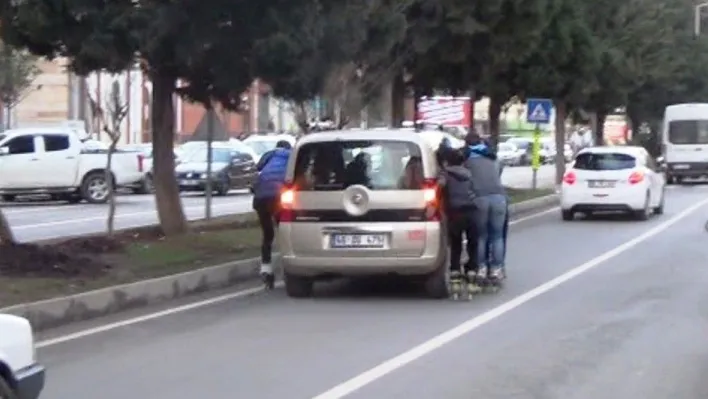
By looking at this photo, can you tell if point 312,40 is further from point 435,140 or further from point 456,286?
point 435,140

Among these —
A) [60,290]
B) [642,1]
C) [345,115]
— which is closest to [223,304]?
[60,290]

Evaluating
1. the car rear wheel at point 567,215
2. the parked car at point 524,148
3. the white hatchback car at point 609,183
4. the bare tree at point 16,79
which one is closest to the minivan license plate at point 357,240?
the white hatchback car at point 609,183

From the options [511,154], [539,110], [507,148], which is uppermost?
[539,110]

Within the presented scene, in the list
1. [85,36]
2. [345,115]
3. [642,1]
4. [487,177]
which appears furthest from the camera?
[642,1]

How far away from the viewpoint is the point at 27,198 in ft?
140

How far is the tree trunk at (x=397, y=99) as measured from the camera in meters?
38.1

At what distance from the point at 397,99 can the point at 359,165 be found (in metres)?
21.8

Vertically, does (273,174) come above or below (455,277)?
above

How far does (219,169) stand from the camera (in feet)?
150

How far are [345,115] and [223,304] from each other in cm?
1852

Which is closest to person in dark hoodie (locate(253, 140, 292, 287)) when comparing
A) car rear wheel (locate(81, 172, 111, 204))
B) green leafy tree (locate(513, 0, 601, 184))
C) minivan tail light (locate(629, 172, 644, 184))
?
minivan tail light (locate(629, 172, 644, 184))

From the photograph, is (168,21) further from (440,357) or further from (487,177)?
(440,357)

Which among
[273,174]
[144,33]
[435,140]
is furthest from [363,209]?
[435,140]

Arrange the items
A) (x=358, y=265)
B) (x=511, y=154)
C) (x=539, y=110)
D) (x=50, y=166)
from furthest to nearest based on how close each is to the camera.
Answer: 1. (x=511, y=154)
2. (x=539, y=110)
3. (x=50, y=166)
4. (x=358, y=265)
